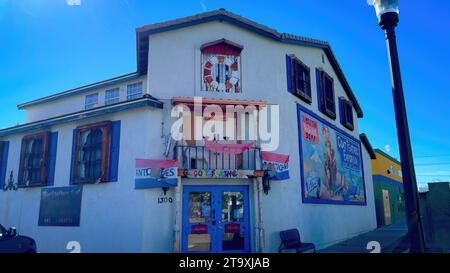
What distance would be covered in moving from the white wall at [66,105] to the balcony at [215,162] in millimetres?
6675

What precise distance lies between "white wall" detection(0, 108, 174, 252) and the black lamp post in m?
7.63

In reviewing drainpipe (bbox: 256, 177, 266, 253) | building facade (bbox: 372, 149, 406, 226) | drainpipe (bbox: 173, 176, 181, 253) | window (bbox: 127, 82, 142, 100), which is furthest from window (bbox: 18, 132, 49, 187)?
building facade (bbox: 372, 149, 406, 226)

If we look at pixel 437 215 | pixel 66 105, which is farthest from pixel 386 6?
pixel 66 105

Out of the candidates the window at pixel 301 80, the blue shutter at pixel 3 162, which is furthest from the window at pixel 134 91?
the window at pixel 301 80

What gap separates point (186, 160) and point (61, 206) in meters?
5.09

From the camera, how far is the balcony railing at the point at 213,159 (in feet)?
34.5

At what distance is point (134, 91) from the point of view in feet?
53.6

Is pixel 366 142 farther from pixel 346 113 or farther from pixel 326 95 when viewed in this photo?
pixel 326 95

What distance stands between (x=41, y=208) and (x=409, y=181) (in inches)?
495

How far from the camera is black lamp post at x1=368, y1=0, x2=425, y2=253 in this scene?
13.0 ft

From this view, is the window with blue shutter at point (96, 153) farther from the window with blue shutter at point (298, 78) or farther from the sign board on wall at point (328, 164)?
the sign board on wall at point (328, 164)

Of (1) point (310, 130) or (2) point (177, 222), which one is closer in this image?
(2) point (177, 222)

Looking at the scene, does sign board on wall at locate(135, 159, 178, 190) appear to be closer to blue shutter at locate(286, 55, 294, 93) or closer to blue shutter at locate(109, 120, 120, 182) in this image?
blue shutter at locate(109, 120, 120, 182)

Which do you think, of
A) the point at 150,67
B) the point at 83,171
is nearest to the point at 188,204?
the point at 83,171
